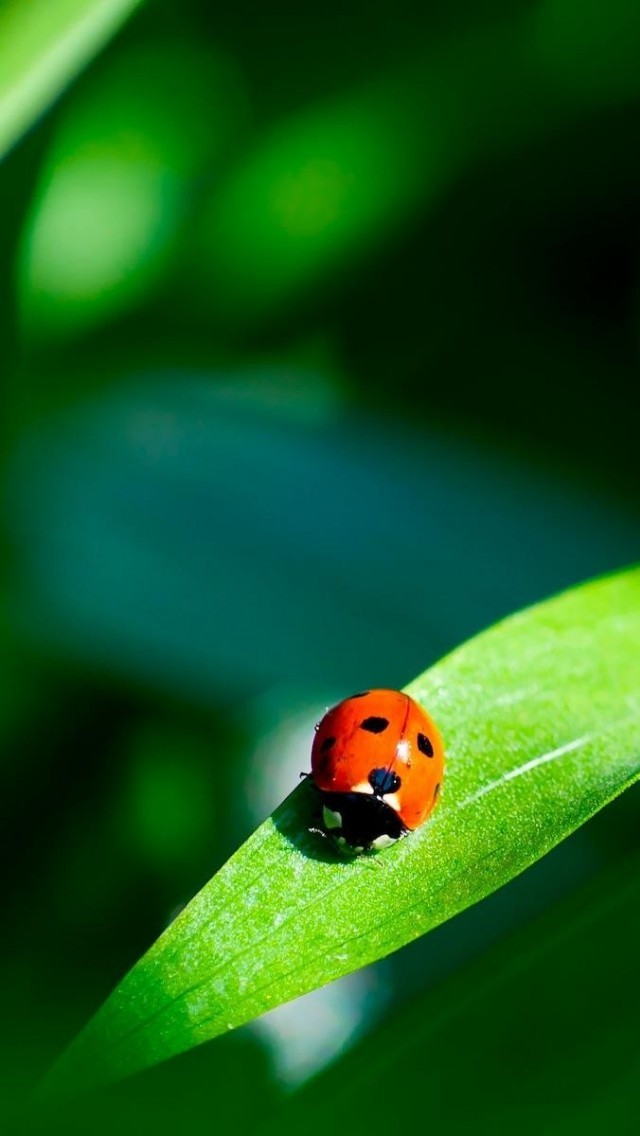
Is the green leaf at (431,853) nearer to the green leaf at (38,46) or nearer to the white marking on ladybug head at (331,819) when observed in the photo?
the white marking on ladybug head at (331,819)

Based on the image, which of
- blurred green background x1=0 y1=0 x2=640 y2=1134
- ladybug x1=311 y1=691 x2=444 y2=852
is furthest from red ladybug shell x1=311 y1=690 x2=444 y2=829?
blurred green background x1=0 y1=0 x2=640 y2=1134

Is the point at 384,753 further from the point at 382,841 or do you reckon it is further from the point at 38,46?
the point at 38,46

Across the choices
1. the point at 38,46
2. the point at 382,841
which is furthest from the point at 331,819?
the point at 38,46

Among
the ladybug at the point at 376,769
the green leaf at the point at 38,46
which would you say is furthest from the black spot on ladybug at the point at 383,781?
the green leaf at the point at 38,46

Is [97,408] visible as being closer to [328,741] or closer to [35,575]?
[35,575]

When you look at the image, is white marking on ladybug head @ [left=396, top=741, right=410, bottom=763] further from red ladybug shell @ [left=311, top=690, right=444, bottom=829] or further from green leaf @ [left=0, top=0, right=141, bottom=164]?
green leaf @ [left=0, top=0, right=141, bottom=164]

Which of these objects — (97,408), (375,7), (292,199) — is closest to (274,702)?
(97,408)
